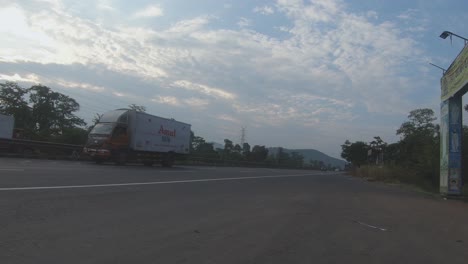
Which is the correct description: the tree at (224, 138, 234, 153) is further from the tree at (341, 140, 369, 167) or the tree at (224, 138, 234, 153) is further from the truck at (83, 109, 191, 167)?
the truck at (83, 109, 191, 167)

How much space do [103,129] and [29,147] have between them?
7059mm

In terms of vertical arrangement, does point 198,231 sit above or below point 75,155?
below

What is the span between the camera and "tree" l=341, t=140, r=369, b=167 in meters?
85.9

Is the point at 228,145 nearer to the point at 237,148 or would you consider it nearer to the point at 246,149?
→ the point at 237,148

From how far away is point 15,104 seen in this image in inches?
2931

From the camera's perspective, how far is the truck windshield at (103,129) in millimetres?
27664

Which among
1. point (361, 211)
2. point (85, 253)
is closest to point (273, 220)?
point (361, 211)

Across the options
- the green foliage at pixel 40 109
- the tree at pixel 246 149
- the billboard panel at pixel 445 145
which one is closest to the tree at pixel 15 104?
the green foliage at pixel 40 109

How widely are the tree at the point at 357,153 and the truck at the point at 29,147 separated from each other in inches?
2489

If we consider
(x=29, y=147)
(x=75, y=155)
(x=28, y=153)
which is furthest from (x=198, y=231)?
(x=75, y=155)

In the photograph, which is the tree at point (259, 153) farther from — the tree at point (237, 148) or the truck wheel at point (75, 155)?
the truck wheel at point (75, 155)

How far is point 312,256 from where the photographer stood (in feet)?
18.9

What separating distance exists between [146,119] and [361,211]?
21.8 m

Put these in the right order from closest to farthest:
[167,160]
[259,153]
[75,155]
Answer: [75,155] < [167,160] < [259,153]
